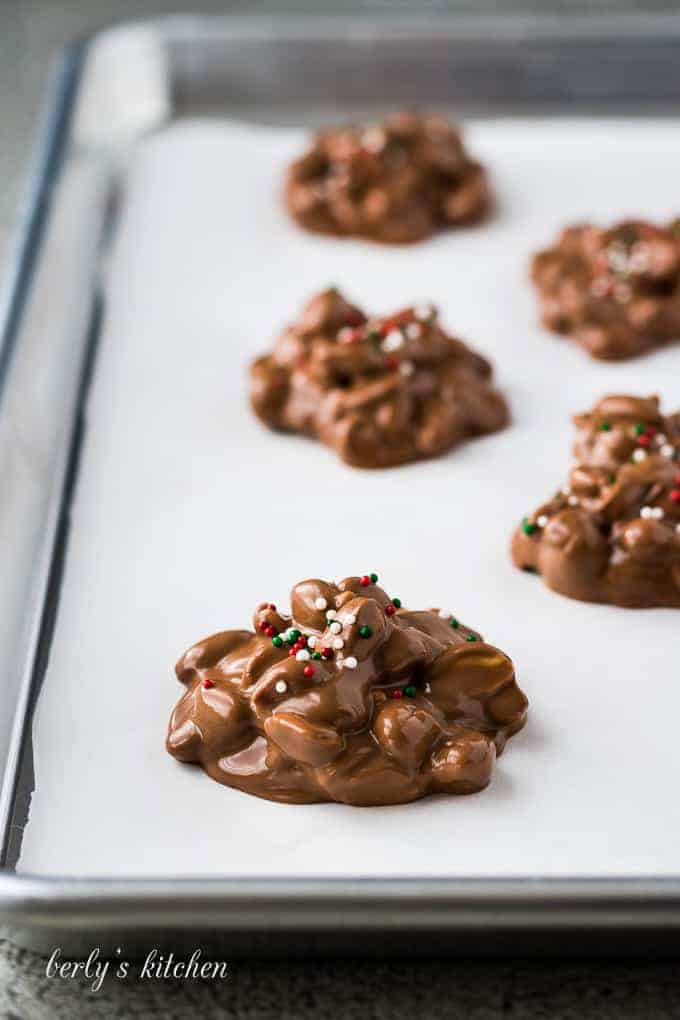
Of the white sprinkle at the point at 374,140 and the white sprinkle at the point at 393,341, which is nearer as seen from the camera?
the white sprinkle at the point at 393,341

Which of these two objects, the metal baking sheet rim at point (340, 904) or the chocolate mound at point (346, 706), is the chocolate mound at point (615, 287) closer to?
the chocolate mound at point (346, 706)

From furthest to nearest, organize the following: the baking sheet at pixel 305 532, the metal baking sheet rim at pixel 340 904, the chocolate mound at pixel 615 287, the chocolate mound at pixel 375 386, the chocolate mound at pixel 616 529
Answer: the chocolate mound at pixel 615 287 < the chocolate mound at pixel 375 386 < the chocolate mound at pixel 616 529 < the baking sheet at pixel 305 532 < the metal baking sheet rim at pixel 340 904

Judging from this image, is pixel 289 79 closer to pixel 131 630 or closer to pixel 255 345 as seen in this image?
pixel 255 345

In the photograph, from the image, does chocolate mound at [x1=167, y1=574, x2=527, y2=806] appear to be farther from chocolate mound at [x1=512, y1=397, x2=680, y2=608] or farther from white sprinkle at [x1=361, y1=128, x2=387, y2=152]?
white sprinkle at [x1=361, y1=128, x2=387, y2=152]

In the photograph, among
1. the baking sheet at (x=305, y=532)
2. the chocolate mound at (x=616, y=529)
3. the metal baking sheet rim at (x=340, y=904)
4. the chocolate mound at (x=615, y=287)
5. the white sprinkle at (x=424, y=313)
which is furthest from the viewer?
the chocolate mound at (x=615, y=287)

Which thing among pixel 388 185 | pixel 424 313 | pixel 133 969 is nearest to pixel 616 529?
pixel 424 313

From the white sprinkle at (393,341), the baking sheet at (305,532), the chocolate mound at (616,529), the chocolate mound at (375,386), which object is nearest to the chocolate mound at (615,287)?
the baking sheet at (305,532)

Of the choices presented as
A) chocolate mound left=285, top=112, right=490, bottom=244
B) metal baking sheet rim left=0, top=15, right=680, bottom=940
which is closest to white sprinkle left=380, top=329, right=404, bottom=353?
chocolate mound left=285, top=112, right=490, bottom=244
